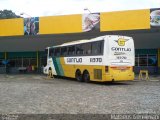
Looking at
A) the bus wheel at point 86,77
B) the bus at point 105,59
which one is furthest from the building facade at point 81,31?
the bus wheel at point 86,77

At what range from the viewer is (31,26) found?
1330 inches

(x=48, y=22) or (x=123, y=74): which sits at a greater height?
(x=48, y=22)

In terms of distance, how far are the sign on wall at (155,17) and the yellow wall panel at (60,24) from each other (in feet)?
20.8

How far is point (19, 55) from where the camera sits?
160 ft

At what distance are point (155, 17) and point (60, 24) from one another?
857 centimetres

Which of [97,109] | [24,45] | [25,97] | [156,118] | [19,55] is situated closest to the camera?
[156,118]

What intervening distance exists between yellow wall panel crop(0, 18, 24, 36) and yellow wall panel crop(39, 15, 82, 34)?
2.18 m

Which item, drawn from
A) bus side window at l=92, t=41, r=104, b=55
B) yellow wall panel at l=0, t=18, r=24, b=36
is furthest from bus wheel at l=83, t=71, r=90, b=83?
yellow wall panel at l=0, t=18, r=24, b=36

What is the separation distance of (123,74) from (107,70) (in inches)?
44.7

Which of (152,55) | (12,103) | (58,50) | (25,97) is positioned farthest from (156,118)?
(152,55)

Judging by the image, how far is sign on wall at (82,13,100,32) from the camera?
30.5 metres

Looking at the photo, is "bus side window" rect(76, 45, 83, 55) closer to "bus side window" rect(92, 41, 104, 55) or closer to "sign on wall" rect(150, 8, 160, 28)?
"bus side window" rect(92, 41, 104, 55)

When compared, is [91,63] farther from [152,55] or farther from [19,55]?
[19,55]

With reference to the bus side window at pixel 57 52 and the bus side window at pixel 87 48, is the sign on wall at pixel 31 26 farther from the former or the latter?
the bus side window at pixel 87 48
